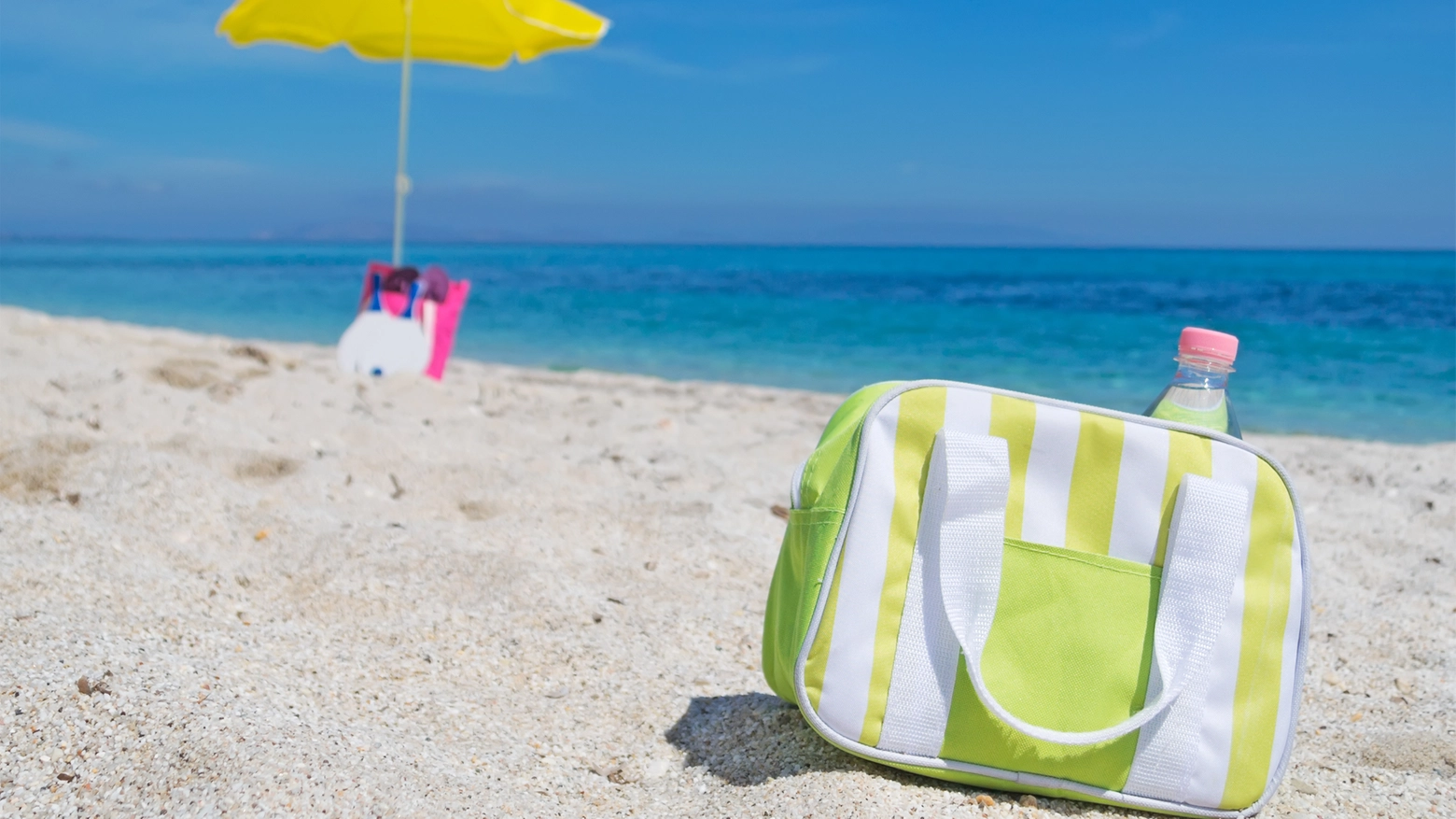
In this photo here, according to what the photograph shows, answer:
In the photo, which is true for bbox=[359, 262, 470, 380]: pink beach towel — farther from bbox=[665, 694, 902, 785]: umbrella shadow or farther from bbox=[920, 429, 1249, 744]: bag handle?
bbox=[920, 429, 1249, 744]: bag handle

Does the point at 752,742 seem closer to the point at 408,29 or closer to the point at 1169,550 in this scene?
the point at 1169,550

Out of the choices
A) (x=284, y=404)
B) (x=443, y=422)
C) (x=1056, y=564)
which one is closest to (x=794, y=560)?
(x=1056, y=564)

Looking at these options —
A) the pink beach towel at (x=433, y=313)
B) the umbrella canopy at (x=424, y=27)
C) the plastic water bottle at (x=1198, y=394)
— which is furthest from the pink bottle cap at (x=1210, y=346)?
the umbrella canopy at (x=424, y=27)

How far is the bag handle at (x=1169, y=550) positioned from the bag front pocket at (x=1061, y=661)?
0.08 ft

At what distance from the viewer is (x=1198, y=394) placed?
5.31ft

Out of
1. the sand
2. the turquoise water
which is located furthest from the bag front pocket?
the turquoise water

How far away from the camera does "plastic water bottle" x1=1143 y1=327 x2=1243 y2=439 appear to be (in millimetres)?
1554

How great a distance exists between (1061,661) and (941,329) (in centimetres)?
1194

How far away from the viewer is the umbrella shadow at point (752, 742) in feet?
5.20

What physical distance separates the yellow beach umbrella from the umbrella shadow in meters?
4.87

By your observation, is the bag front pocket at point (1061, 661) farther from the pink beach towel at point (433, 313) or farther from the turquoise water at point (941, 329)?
the turquoise water at point (941, 329)

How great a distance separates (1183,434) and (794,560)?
2.00 ft

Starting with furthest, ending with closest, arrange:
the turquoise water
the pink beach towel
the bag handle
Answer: the turquoise water < the pink beach towel < the bag handle

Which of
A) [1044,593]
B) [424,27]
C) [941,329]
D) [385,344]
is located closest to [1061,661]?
[1044,593]
